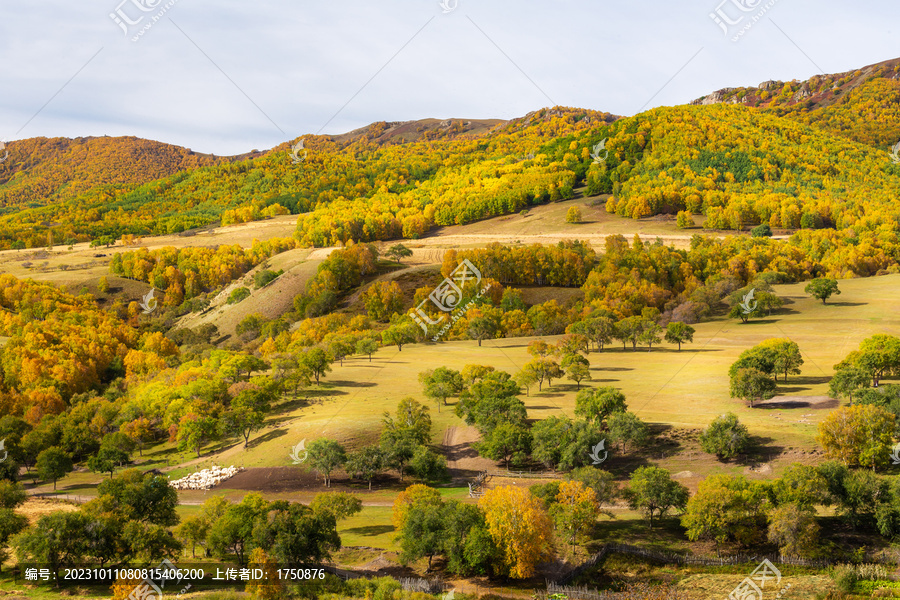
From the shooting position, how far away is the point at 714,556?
148 feet

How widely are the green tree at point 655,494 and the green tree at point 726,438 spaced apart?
8533 millimetres

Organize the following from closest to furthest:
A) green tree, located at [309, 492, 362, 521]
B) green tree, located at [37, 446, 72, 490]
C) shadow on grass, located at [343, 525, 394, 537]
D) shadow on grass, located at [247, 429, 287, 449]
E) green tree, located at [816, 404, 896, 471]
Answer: green tree, located at [309, 492, 362, 521] < shadow on grass, located at [343, 525, 394, 537] < green tree, located at [816, 404, 896, 471] < green tree, located at [37, 446, 72, 490] < shadow on grass, located at [247, 429, 287, 449]

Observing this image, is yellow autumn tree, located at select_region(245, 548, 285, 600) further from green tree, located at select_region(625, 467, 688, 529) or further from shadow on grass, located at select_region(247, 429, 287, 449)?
shadow on grass, located at select_region(247, 429, 287, 449)

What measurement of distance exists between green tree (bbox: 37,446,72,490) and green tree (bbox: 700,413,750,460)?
6336 cm

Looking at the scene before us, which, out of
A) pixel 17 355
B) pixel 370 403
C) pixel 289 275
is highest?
Answer: pixel 289 275

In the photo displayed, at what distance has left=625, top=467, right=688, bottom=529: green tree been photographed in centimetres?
4844

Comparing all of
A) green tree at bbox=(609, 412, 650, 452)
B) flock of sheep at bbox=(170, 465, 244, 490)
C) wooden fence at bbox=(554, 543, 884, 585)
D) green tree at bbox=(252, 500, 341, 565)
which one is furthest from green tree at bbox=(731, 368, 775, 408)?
flock of sheep at bbox=(170, 465, 244, 490)

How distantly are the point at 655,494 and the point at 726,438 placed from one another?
11.9 meters

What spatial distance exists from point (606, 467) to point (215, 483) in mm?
36118

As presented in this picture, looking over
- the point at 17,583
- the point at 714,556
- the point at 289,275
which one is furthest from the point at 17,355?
the point at 714,556

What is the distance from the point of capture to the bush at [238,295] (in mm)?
162250

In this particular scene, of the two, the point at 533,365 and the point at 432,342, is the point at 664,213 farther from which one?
the point at 533,365

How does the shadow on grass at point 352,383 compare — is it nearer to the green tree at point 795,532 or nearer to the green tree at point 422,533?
the green tree at point 422,533

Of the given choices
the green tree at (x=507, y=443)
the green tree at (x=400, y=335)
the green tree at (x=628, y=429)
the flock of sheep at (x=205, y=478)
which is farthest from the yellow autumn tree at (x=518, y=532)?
the green tree at (x=400, y=335)
